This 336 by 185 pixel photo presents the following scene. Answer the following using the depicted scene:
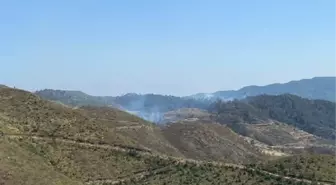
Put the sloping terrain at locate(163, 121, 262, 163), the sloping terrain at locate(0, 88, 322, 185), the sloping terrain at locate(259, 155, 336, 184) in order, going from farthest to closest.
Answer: the sloping terrain at locate(163, 121, 262, 163)
the sloping terrain at locate(259, 155, 336, 184)
the sloping terrain at locate(0, 88, 322, 185)

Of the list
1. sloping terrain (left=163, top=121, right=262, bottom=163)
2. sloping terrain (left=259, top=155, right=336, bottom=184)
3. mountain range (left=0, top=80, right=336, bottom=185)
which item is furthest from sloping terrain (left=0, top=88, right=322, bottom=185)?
sloping terrain (left=163, top=121, right=262, bottom=163)

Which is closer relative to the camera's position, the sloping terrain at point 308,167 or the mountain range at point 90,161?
the mountain range at point 90,161

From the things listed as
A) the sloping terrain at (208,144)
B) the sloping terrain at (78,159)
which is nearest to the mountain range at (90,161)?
the sloping terrain at (78,159)

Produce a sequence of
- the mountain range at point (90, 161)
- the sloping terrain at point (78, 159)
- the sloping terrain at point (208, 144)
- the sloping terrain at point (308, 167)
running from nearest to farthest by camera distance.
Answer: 1. the sloping terrain at point (78, 159)
2. the mountain range at point (90, 161)
3. the sloping terrain at point (308, 167)
4. the sloping terrain at point (208, 144)

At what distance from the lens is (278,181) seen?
248 ft

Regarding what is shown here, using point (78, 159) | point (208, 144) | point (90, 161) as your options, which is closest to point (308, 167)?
point (90, 161)

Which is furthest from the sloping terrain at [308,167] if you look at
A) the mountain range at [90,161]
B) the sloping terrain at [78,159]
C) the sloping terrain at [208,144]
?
the sloping terrain at [208,144]

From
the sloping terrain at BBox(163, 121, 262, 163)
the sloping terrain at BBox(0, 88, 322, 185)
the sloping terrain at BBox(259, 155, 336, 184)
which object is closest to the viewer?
the sloping terrain at BBox(0, 88, 322, 185)

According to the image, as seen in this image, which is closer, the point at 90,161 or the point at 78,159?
the point at 78,159

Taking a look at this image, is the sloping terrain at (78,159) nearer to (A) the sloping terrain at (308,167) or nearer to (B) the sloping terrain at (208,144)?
(A) the sloping terrain at (308,167)

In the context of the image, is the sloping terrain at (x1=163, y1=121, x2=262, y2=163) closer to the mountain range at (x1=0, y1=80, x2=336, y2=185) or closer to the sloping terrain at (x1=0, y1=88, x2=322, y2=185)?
the mountain range at (x1=0, y1=80, x2=336, y2=185)

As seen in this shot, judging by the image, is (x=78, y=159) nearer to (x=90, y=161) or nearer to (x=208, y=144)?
(x=90, y=161)

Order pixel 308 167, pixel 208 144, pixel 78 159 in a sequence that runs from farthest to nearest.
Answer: pixel 208 144 < pixel 78 159 < pixel 308 167

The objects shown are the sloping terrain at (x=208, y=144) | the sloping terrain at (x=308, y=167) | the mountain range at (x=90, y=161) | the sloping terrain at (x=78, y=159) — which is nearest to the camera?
the sloping terrain at (x=78, y=159)
